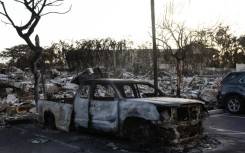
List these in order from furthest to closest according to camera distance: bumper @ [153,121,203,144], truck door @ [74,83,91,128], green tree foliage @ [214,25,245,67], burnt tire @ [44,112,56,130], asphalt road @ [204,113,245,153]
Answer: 1. green tree foliage @ [214,25,245,67]
2. burnt tire @ [44,112,56,130]
3. truck door @ [74,83,91,128]
4. asphalt road @ [204,113,245,153]
5. bumper @ [153,121,203,144]

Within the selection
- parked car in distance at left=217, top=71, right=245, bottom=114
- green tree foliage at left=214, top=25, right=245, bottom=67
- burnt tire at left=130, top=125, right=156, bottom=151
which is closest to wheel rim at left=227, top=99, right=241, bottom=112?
parked car in distance at left=217, top=71, right=245, bottom=114

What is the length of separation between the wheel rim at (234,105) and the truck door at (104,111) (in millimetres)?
6101

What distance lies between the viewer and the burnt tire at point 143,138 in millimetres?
7863

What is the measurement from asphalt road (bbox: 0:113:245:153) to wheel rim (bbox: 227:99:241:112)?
2512 mm

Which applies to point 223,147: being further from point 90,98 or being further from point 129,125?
point 90,98

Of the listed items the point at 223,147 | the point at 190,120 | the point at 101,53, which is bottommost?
the point at 223,147

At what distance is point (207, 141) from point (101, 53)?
3674cm

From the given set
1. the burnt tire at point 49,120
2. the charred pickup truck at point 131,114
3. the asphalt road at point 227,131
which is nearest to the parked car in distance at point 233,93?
the asphalt road at point 227,131

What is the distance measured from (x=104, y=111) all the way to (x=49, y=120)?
8.99 feet

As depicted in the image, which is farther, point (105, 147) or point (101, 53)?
point (101, 53)

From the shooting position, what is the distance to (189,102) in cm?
823

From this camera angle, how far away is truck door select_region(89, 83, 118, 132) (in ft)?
28.4

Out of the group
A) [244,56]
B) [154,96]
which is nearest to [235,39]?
[244,56]

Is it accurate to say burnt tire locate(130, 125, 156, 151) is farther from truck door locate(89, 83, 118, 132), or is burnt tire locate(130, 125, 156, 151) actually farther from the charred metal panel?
the charred metal panel
